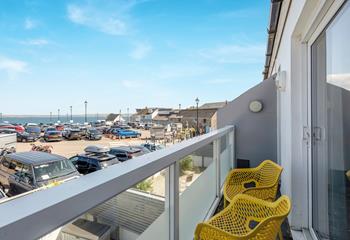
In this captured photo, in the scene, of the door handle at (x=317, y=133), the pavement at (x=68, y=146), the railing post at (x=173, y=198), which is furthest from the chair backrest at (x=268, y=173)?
the pavement at (x=68, y=146)

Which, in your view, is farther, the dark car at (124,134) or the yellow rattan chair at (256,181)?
the dark car at (124,134)

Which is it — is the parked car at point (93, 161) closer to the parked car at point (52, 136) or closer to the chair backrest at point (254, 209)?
the chair backrest at point (254, 209)

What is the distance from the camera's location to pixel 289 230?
7.16 feet

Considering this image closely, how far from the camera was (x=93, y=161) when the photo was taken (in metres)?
7.83

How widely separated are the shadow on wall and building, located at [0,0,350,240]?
1684mm

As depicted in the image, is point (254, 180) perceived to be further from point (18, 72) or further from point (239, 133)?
point (18, 72)

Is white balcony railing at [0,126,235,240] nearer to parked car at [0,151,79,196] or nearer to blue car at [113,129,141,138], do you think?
parked car at [0,151,79,196]

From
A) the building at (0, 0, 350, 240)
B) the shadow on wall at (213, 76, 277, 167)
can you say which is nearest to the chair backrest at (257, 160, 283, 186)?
the building at (0, 0, 350, 240)

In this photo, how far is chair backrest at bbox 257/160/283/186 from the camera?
2.18 meters

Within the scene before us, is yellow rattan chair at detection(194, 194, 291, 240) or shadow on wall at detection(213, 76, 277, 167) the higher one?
shadow on wall at detection(213, 76, 277, 167)

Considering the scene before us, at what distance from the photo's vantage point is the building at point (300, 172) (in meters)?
0.57

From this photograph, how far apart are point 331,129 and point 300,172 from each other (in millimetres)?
644

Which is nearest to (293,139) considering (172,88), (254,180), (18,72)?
(254,180)

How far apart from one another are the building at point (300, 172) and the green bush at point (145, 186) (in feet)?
0.15
